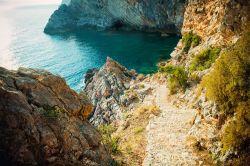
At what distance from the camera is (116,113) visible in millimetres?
41688

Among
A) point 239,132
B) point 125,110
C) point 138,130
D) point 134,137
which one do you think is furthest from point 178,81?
point 239,132

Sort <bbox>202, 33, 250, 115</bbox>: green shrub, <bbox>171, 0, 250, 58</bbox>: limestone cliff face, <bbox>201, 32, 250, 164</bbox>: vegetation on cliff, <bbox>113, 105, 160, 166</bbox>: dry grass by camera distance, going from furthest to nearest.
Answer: <bbox>171, 0, 250, 58</bbox>: limestone cliff face, <bbox>113, 105, 160, 166</bbox>: dry grass, <bbox>202, 33, 250, 115</bbox>: green shrub, <bbox>201, 32, 250, 164</bbox>: vegetation on cliff

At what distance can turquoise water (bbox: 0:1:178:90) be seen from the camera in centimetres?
7394

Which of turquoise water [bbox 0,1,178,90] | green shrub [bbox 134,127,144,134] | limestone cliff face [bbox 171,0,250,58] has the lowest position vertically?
turquoise water [bbox 0,1,178,90]

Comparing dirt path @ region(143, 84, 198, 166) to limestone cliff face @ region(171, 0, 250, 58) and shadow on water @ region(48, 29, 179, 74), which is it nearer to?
limestone cliff face @ region(171, 0, 250, 58)

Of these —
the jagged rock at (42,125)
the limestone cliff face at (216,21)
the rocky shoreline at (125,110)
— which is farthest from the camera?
the limestone cliff face at (216,21)

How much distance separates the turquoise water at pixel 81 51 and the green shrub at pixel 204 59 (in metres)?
27.8

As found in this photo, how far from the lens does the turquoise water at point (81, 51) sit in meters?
73.9

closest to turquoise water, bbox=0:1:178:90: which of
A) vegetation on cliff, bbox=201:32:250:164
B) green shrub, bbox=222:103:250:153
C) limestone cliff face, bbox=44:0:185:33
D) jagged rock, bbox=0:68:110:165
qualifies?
limestone cliff face, bbox=44:0:185:33

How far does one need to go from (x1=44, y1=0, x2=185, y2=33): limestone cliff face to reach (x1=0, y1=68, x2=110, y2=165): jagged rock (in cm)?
6886

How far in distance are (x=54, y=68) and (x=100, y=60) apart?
35.0 feet

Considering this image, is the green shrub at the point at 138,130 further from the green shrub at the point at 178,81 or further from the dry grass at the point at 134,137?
the green shrub at the point at 178,81

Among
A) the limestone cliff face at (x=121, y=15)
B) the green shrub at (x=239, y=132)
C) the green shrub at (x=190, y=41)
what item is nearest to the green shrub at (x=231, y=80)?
the green shrub at (x=239, y=132)

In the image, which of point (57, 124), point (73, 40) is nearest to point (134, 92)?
point (57, 124)
